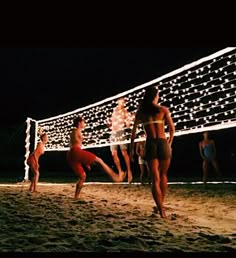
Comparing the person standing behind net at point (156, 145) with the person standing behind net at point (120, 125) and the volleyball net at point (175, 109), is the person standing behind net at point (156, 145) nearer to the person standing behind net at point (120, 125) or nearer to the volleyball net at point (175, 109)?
the volleyball net at point (175, 109)

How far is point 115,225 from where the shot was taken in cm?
384

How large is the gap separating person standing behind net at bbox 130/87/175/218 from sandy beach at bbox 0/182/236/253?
32 cm

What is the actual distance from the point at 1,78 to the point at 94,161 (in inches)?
587

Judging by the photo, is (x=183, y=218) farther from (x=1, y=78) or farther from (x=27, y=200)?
(x=1, y=78)

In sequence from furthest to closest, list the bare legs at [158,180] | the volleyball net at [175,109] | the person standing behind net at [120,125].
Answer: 1. the person standing behind net at [120,125]
2. the volleyball net at [175,109]
3. the bare legs at [158,180]

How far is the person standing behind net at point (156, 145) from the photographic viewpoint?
14.4 ft

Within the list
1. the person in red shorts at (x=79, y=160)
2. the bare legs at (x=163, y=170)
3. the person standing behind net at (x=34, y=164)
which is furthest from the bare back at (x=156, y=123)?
the person standing behind net at (x=34, y=164)

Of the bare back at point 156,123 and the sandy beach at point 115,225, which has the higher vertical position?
the bare back at point 156,123

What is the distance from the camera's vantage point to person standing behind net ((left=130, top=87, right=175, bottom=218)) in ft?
14.4

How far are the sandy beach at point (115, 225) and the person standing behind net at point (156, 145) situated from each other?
1.05ft

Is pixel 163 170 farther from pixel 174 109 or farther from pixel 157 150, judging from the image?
pixel 174 109

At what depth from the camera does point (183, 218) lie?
436 centimetres

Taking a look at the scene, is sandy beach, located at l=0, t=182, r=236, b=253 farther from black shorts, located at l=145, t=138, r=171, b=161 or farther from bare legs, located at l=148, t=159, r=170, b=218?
black shorts, located at l=145, t=138, r=171, b=161

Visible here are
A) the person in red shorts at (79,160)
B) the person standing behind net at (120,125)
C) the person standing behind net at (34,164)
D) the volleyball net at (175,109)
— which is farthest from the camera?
the person standing behind net at (120,125)
